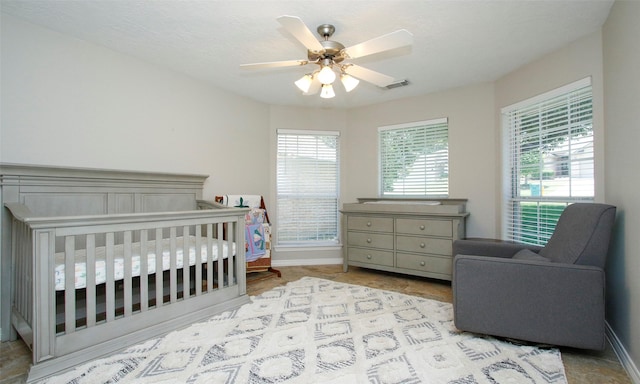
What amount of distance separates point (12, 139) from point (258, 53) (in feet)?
6.45

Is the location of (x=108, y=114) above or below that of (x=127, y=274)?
above

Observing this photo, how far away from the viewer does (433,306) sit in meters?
2.57

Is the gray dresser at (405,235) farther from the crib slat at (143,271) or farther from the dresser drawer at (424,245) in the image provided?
the crib slat at (143,271)

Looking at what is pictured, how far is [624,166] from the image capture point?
69.1 inches

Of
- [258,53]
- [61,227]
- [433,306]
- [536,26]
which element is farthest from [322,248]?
[536,26]

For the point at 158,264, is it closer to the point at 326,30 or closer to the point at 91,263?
the point at 91,263

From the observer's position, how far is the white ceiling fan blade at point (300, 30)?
1511 millimetres

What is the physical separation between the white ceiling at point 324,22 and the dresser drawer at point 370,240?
6.22 feet

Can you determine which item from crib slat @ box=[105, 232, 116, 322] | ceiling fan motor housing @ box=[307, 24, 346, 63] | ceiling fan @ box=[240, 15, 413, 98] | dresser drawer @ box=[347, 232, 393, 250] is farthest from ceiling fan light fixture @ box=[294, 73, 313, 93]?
dresser drawer @ box=[347, 232, 393, 250]

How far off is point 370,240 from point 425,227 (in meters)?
0.70

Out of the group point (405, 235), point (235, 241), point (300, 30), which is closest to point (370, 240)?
point (405, 235)

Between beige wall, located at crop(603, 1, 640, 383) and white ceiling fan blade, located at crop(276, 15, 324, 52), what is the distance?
1.82 meters

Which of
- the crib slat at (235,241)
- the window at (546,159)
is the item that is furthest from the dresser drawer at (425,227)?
the crib slat at (235,241)

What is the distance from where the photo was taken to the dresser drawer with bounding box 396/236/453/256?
10.2ft
